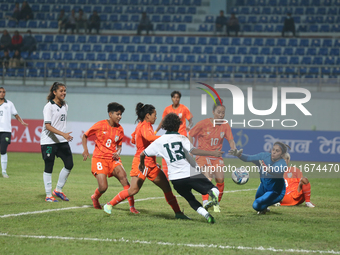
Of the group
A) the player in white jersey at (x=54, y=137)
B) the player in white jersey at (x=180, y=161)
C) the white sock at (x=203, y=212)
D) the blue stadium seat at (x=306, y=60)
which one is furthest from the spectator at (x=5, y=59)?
the white sock at (x=203, y=212)

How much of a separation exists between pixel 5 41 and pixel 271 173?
21.5m

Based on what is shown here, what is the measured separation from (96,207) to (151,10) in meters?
23.2

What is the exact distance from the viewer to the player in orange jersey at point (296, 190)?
874 cm

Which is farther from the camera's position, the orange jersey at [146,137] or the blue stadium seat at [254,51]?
the blue stadium seat at [254,51]

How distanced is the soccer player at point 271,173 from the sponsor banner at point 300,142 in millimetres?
10521

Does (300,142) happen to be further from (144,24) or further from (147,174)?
(147,174)

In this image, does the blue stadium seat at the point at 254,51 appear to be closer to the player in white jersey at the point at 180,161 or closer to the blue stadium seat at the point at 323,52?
the blue stadium seat at the point at 323,52

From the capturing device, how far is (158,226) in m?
6.38

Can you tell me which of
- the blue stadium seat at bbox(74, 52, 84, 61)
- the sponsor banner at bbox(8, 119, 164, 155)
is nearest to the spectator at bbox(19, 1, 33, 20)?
the blue stadium seat at bbox(74, 52, 84, 61)

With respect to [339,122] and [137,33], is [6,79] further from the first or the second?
[339,122]

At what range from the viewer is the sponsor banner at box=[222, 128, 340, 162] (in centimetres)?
1884

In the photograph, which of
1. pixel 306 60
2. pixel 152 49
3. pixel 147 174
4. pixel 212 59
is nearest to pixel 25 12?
pixel 152 49

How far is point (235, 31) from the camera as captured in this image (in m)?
26.2

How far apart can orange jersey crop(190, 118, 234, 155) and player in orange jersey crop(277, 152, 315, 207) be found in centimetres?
122
